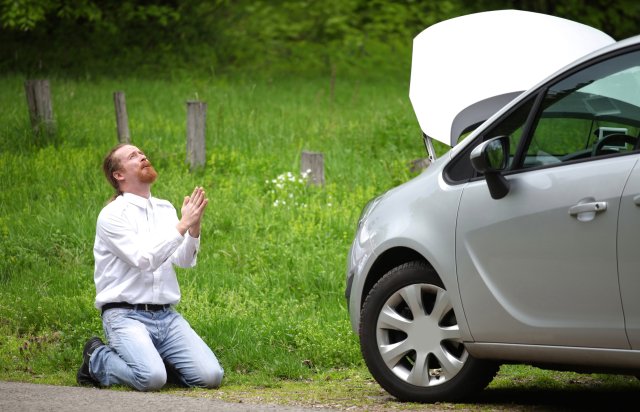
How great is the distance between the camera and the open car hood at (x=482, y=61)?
6793mm

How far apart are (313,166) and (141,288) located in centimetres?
528

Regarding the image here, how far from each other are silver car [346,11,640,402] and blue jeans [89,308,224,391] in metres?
1.07

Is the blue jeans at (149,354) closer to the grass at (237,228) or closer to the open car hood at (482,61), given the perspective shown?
the grass at (237,228)

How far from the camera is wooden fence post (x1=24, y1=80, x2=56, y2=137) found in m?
13.8

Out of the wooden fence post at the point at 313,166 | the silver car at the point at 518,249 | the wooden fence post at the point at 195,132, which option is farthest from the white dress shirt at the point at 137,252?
the wooden fence post at the point at 195,132

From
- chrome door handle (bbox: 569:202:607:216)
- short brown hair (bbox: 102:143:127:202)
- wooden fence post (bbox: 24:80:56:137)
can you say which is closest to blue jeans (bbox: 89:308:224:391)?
short brown hair (bbox: 102:143:127:202)

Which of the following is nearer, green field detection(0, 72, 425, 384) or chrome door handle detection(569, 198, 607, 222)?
chrome door handle detection(569, 198, 607, 222)

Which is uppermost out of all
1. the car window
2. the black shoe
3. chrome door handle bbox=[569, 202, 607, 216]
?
the car window

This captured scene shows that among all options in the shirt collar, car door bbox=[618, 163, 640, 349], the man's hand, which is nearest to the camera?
car door bbox=[618, 163, 640, 349]

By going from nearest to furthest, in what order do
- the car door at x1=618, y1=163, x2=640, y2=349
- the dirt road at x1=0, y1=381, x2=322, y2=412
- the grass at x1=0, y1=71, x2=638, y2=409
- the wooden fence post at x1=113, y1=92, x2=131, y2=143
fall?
1. the car door at x1=618, y1=163, x2=640, y2=349
2. the dirt road at x1=0, y1=381, x2=322, y2=412
3. the grass at x1=0, y1=71, x2=638, y2=409
4. the wooden fence post at x1=113, y1=92, x2=131, y2=143

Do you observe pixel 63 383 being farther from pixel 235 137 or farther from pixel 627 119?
→ pixel 235 137

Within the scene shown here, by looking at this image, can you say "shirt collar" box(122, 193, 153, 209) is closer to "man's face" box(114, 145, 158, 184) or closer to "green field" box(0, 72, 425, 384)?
"man's face" box(114, 145, 158, 184)

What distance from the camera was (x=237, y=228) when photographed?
10.8m

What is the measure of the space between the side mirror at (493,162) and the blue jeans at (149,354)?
2232 millimetres
